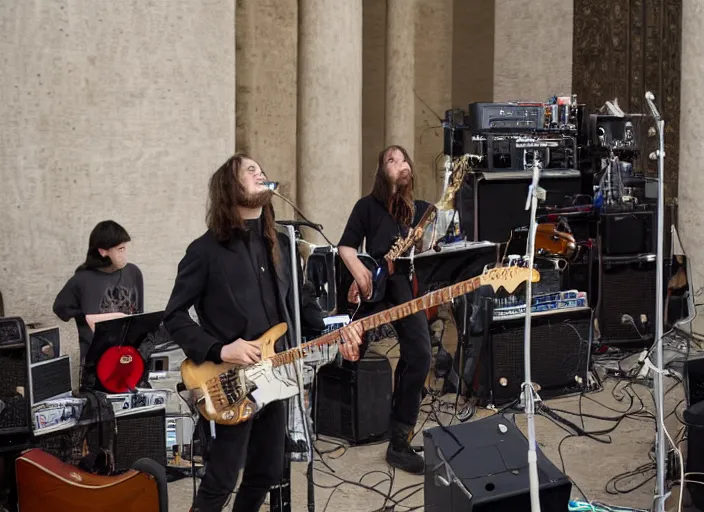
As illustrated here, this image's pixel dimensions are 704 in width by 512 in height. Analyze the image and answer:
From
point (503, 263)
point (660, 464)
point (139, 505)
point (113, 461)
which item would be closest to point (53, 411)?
point (113, 461)

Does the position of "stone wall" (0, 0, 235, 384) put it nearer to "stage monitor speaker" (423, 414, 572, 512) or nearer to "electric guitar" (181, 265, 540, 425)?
"electric guitar" (181, 265, 540, 425)

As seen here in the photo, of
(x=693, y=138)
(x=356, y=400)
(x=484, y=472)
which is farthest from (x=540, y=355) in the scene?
(x=484, y=472)

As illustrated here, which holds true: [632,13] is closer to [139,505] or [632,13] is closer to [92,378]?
[92,378]

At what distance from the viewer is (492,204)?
1006cm

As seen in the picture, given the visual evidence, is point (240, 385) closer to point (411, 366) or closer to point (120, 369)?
point (120, 369)

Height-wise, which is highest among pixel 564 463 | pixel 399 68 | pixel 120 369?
pixel 399 68

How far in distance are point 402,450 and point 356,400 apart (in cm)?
67

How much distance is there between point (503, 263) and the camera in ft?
32.0

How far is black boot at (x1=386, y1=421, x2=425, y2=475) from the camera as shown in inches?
308

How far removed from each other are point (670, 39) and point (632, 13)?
1.85 feet

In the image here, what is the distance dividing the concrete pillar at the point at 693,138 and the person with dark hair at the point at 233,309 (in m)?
5.73

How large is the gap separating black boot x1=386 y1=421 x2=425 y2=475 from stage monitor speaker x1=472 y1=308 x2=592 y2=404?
5.34 ft

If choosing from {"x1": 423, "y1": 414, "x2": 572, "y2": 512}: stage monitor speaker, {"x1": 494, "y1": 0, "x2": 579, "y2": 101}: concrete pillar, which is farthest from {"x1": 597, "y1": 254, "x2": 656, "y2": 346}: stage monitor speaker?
{"x1": 423, "y1": 414, "x2": 572, "y2": 512}: stage monitor speaker

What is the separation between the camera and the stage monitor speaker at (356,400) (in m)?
8.45
